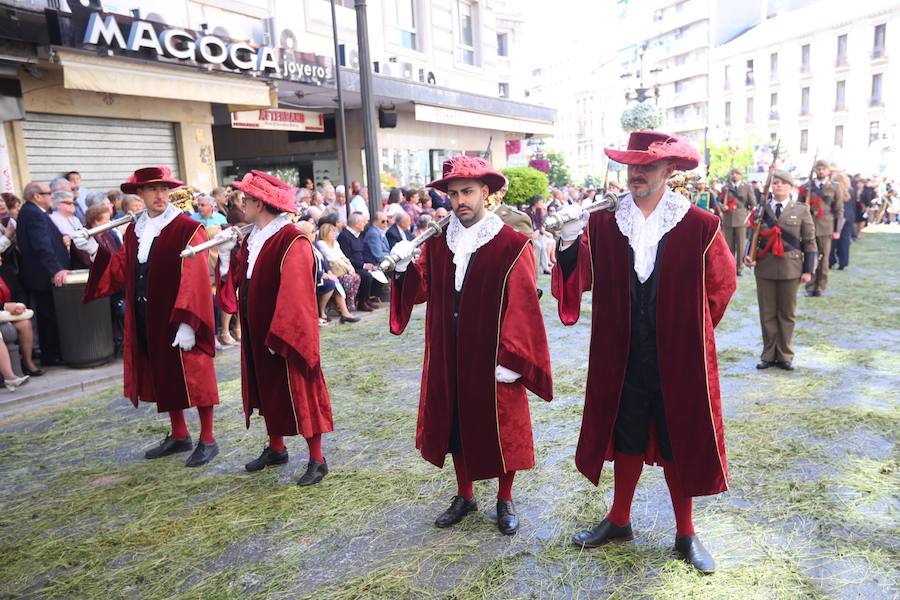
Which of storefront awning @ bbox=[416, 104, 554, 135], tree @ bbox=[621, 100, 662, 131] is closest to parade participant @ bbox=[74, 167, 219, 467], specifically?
storefront awning @ bbox=[416, 104, 554, 135]

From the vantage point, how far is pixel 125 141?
11.4 metres

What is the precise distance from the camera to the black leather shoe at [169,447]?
500cm

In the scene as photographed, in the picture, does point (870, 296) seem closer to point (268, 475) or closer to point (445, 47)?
point (268, 475)

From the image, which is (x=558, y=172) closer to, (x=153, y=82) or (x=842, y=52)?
(x=842, y=52)

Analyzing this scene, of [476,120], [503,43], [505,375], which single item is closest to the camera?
[505,375]

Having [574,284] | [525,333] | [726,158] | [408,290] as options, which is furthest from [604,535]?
[726,158]

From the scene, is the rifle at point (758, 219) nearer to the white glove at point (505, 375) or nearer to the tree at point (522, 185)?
the white glove at point (505, 375)

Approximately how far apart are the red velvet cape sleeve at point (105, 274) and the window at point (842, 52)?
54.1 meters

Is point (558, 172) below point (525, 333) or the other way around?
the other way around

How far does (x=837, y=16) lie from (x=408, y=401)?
5323cm

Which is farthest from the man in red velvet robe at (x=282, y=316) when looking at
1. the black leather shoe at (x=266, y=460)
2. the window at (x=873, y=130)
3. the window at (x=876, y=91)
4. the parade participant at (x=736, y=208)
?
the window at (x=876, y=91)

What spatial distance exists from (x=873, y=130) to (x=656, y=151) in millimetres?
52124

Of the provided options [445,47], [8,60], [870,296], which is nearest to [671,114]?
[445,47]

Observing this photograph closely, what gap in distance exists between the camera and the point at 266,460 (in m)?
4.73
